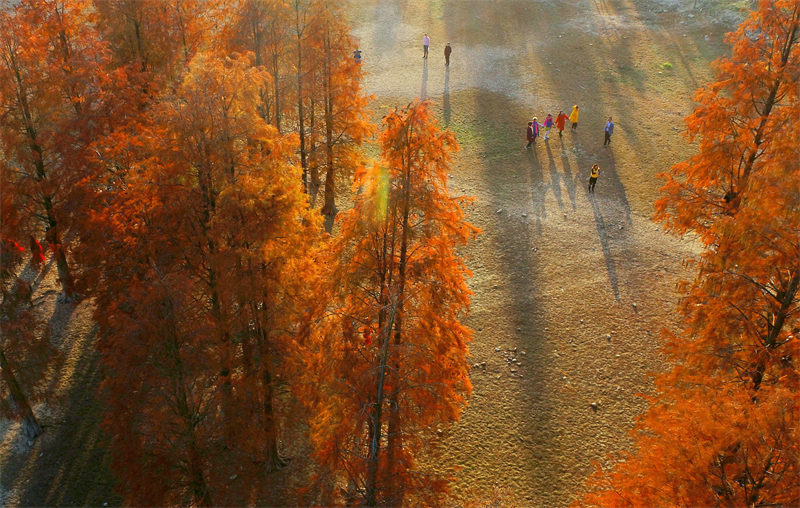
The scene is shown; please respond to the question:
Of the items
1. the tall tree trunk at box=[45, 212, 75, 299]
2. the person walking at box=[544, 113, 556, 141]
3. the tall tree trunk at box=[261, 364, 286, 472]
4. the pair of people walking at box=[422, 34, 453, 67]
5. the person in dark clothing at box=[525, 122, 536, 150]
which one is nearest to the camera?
the tall tree trunk at box=[261, 364, 286, 472]

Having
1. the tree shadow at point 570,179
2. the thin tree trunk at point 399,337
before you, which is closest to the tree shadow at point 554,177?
the tree shadow at point 570,179

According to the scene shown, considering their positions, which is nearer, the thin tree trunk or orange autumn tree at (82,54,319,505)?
the thin tree trunk

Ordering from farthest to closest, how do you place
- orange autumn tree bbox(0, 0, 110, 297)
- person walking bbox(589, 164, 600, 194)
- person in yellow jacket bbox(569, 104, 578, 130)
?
1. person in yellow jacket bbox(569, 104, 578, 130)
2. person walking bbox(589, 164, 600, 194)
3. orange autumn tree bbox(0, 0, 110, 297)

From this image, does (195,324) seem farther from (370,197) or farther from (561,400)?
(561,400)

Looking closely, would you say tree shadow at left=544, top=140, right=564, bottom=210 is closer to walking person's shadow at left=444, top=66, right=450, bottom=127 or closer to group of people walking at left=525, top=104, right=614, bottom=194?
group of people walking at left=525, top=104, right=614, bottom=194

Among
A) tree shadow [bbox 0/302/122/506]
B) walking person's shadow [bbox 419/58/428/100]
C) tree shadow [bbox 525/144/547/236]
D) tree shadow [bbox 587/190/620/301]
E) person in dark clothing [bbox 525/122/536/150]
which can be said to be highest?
walking person's shadow [bbox 419/58/428/100]

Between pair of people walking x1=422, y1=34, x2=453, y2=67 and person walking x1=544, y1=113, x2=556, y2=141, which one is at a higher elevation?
pair of people walking x1=422, y1=34, x2=453, y2=67

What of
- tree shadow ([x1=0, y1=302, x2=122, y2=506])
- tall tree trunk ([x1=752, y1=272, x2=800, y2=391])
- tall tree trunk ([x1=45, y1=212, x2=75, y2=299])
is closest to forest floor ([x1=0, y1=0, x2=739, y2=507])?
tree shadow ([x1=0, y1=302, x2=122, y2=506])

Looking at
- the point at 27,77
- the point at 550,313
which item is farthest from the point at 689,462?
the point at 27,77
